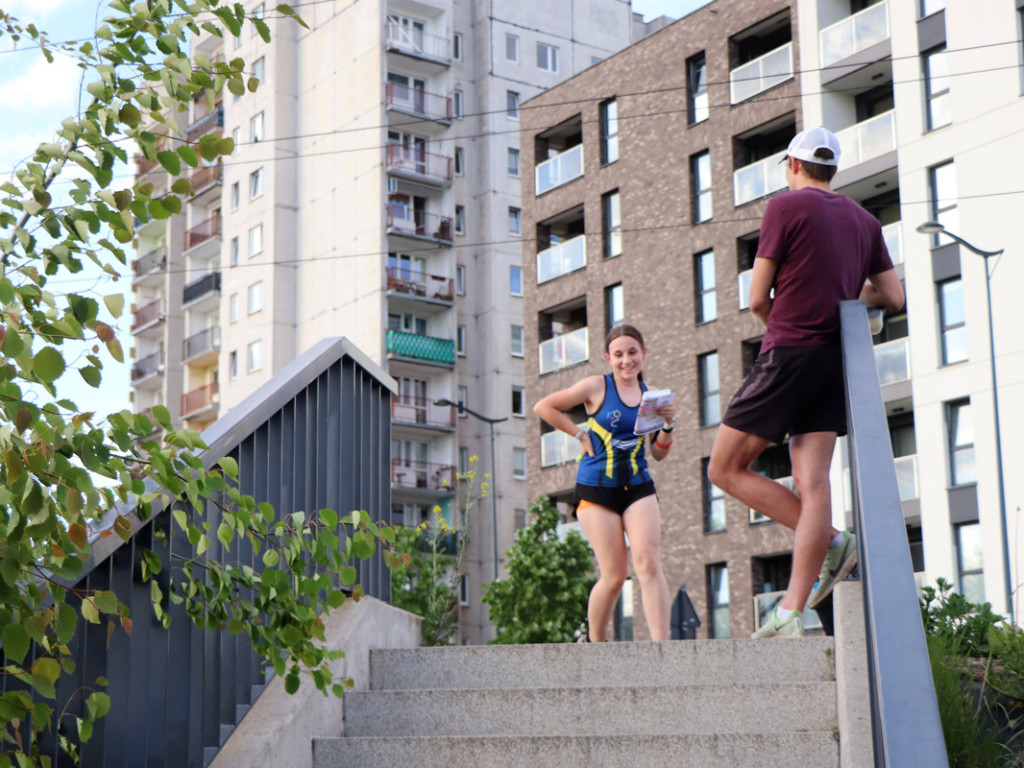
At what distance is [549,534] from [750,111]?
43.5ft

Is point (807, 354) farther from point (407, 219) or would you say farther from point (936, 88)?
point (407, 219)

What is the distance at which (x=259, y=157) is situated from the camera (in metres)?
63.1

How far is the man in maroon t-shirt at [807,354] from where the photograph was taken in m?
5.56

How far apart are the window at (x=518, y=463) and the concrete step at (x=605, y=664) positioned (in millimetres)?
54710

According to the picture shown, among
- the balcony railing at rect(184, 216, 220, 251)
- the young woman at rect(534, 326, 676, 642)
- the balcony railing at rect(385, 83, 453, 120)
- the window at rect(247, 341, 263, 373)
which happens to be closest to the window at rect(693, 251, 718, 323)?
the balcony railing at rect(385, 83, 453, 120)

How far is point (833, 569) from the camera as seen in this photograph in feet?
18.7

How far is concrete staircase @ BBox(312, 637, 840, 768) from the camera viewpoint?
5.21 meters

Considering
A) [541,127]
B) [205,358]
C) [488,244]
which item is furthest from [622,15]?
[205,358]

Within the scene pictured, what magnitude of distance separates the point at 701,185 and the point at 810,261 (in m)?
40.0

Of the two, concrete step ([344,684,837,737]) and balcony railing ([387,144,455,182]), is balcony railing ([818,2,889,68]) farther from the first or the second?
concrete step ([344,684,837,737])

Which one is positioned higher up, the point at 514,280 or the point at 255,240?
the point at 255,240

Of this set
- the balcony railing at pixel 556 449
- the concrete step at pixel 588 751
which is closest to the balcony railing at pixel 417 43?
the balcony railing at pixel 556 449

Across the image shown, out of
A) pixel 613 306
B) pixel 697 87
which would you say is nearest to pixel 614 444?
pixel 697 87

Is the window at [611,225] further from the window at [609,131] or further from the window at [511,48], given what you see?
the window at [511,48]
